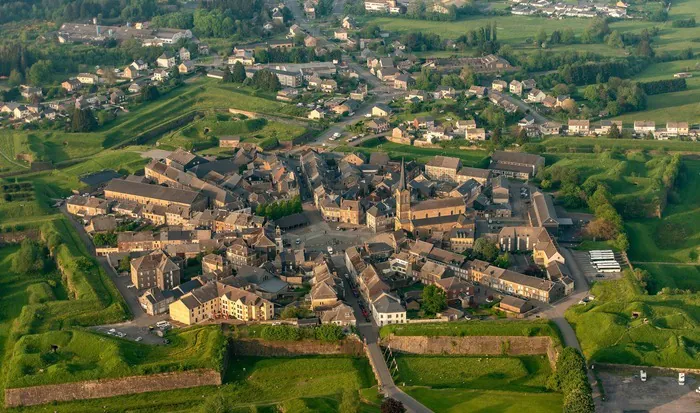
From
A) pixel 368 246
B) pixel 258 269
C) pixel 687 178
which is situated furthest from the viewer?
pixel 687 178

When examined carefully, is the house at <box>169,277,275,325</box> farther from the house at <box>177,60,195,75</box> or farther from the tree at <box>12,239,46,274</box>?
the house at <box>177,60,195,75</box>

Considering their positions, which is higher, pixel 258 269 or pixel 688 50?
pixel 258 269

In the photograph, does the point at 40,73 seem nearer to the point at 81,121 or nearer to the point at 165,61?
the point at 165,61

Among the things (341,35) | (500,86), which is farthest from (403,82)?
(341,35)

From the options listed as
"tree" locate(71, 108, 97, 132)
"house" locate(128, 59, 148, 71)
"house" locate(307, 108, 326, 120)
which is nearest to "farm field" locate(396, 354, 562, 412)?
"house" locate(307, 108, 326, 120)

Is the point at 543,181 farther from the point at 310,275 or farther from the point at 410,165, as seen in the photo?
the point at 310,275

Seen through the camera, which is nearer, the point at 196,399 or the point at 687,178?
the point at 196,399

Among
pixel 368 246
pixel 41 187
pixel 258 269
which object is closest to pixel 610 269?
pixel 368 246
